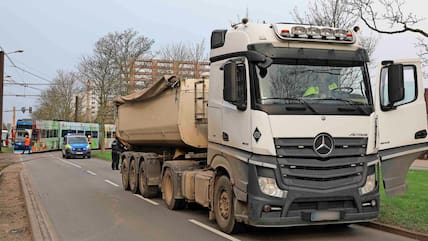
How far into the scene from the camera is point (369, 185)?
8.42 metres

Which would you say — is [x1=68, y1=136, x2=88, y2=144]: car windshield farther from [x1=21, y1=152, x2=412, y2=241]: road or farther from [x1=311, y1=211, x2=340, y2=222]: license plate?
[x1=311, y1=211, x2=340, y2=222]: license plate

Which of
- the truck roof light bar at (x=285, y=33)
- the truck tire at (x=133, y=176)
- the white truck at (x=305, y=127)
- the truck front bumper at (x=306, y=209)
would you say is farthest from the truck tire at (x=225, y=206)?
the truck tire at (x=133, y=176)

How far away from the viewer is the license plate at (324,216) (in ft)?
26.6

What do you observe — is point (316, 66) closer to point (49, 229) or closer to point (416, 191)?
point (49, 229)

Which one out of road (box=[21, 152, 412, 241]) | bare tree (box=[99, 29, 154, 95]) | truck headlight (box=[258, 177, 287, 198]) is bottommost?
road (box=[21, 152, 412, 241])

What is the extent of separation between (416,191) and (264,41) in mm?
8230

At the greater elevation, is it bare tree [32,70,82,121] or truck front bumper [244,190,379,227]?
bare tree [32,70,82,121]

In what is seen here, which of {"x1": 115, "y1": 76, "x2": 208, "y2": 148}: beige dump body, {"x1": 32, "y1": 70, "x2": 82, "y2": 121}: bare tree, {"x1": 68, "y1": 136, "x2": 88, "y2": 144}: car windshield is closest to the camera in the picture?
{"x1": 115, "y1": 76, "x2": 208, "y2": 148}: beige dump body

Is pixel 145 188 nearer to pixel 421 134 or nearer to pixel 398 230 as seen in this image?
pixel 398 230

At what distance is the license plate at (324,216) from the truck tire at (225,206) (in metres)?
1.44

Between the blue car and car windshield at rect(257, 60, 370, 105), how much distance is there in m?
36.6

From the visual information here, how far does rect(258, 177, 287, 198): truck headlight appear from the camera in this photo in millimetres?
7953

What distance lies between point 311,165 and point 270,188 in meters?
0.74

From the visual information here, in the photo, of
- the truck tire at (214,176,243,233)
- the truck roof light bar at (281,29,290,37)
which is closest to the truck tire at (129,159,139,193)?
the truck tire at (214,176,243,233)
